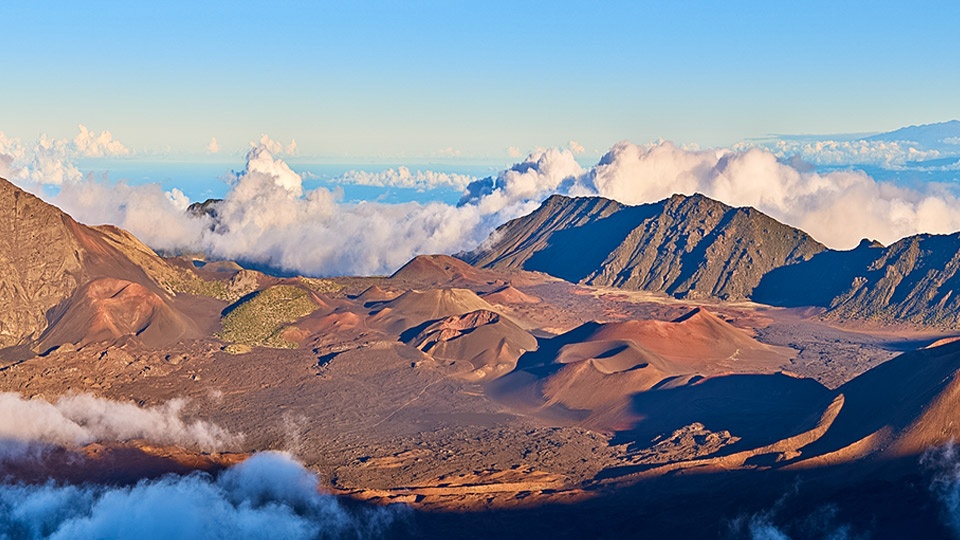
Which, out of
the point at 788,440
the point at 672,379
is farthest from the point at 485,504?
the point at 672,379

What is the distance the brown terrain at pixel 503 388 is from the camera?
78875mm

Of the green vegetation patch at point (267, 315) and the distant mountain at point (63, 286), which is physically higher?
the distant mountain at point (63, 286)

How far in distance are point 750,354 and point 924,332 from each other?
4476 centimetres

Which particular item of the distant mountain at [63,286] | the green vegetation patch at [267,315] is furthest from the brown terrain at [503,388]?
the green vegetation patch at [267,315]

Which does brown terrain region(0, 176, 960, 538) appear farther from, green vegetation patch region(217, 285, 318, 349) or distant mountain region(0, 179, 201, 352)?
green vegetation patch region(217, 285, 318, 349)

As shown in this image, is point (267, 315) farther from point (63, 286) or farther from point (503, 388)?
point (503, 388)

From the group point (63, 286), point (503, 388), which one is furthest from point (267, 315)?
point (503, 388)

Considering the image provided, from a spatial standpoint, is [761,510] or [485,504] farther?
[485,504]

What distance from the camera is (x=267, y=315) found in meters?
166

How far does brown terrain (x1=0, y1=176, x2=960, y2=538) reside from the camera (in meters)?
78.9

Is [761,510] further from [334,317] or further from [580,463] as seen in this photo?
[334,317]

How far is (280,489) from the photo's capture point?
80625mm

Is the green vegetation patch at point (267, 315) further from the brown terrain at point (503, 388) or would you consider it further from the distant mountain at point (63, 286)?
the distant mountain at point (63, 286)

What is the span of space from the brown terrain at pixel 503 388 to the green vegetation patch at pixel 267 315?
54cm
